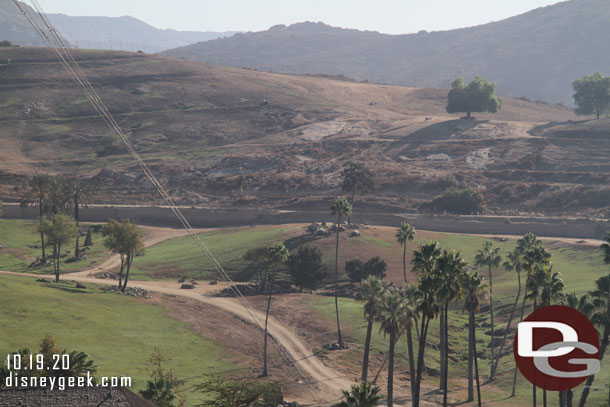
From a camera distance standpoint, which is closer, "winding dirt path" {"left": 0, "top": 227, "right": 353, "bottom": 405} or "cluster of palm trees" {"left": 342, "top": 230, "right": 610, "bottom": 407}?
"cluster of palm trees" {"left": 342, "top": 230, "right": 610, "bottom": 407}

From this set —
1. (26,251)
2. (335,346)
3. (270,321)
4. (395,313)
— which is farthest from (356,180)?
(395,313)

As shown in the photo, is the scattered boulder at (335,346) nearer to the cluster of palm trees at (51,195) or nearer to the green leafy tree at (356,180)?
the cluster of palm trees at (51,195)

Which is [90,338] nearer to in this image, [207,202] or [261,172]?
[207,202]

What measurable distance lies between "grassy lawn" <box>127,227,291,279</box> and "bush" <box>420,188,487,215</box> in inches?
1765

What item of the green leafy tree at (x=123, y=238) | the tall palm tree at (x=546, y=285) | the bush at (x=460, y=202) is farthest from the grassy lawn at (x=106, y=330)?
the bush at (x=460, y=202)

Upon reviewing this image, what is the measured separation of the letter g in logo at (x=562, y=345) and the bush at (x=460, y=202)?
103 metres

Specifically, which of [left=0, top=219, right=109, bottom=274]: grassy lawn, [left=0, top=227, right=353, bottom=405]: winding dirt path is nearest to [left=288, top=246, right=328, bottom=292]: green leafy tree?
[left=0, top=227, right=353, bottom=405]: winding dirt path

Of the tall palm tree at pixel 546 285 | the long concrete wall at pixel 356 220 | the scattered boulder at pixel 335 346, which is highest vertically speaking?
the tall palm tree at pixel 546 285

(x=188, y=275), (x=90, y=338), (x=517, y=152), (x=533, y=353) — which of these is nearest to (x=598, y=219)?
(x=517, y=152)

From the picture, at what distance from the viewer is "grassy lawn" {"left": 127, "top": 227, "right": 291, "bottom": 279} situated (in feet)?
380

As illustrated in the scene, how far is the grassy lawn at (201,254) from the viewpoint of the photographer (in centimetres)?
11588

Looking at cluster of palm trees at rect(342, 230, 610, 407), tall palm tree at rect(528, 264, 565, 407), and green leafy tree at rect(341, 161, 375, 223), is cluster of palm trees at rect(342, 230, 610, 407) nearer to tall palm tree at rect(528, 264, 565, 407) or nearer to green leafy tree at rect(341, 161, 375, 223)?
tall palm tree at rect(528, 264, 565, 407)

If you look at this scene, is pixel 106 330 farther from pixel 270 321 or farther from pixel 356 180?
pixel 356 180

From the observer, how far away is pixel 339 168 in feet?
630
